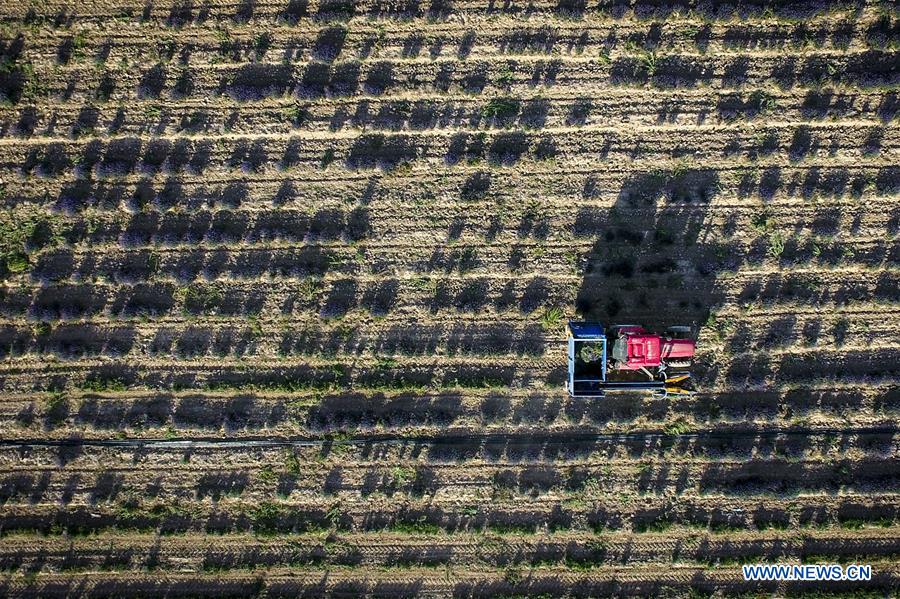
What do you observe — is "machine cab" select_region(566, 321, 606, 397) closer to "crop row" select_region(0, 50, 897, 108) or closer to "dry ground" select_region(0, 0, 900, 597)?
"dry ground" select_region(0, 0, 900, 597)

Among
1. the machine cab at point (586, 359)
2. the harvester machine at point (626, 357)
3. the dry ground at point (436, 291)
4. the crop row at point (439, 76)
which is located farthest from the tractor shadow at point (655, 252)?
the crop row at point (439, 76)

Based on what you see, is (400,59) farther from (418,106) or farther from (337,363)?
(337,363)

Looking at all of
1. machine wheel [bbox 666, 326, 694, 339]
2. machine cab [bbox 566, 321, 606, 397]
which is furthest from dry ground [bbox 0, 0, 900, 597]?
machine cab [bbox 566, 321, 606, 397]

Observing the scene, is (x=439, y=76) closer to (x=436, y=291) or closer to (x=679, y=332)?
(x=436, y=291)

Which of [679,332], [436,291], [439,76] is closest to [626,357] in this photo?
[679,332]

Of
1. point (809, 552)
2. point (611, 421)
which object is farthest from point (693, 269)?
point (809, 552)
